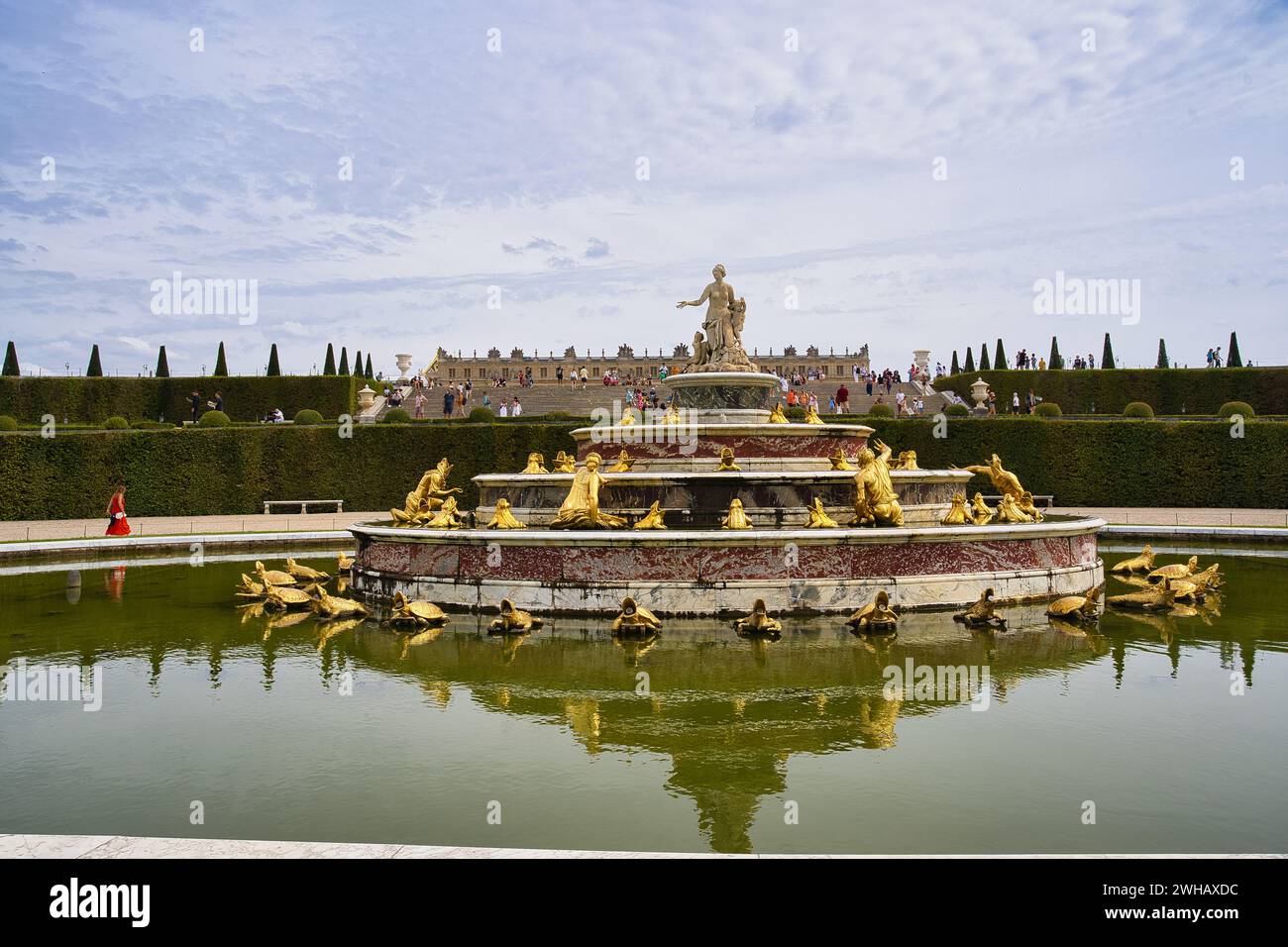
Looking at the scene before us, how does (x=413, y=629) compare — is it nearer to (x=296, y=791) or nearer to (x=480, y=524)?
(x=480, y=524)

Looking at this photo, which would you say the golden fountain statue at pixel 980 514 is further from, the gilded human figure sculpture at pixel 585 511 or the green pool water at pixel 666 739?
the gilded human figure sculpture at pixel 585 511

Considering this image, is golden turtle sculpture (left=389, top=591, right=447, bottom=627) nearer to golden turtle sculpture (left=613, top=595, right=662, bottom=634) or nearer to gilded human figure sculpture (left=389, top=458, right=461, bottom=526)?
golden turtle sculpture (left=613, top=595, right=662, bottom=634)

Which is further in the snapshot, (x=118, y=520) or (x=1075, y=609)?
(x=118, y=520)

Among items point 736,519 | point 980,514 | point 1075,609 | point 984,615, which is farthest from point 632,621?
point 980,514

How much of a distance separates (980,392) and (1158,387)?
8719 millimetres

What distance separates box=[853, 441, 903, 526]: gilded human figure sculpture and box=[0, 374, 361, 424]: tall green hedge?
39.1 meters

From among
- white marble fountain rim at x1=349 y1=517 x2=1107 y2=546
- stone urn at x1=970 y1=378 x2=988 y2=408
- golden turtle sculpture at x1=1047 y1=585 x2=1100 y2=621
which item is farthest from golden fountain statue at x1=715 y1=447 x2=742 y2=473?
stone urn at x1=970 y1=378 x2=988 y2=408

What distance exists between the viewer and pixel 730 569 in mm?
14602

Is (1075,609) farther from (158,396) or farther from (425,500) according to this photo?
(158,396)

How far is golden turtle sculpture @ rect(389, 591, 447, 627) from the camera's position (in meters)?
14.8

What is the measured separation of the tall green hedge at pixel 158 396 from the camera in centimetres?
4891

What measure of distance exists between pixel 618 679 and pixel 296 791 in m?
4.32

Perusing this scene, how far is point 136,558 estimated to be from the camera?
78.5 ft

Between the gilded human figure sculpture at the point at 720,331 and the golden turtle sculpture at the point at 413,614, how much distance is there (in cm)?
1140
